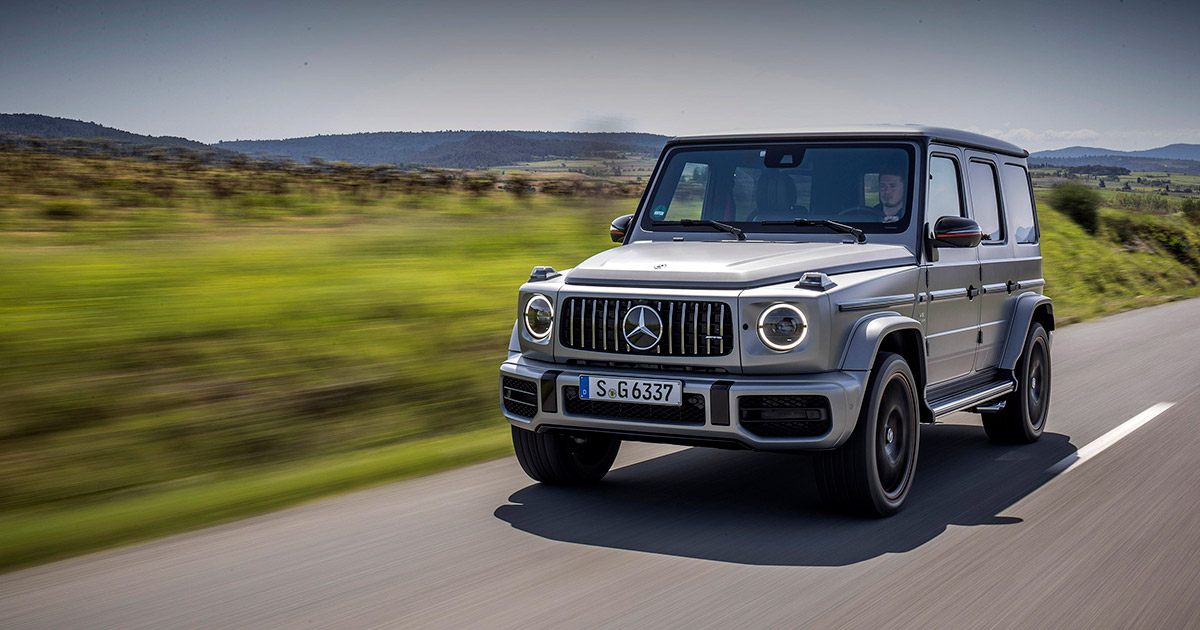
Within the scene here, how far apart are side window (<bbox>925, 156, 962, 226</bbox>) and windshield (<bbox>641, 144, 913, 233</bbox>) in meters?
0.19

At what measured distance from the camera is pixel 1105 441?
7.37 meters

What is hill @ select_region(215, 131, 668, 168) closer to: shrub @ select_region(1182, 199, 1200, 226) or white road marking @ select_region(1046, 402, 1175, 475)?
white road marking @ select_region(1046, 402, 1175, 475)

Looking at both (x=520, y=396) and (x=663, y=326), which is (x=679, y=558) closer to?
(x=663, y=326)

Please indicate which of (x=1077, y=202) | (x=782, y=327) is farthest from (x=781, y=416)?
(x=1077, y=202)

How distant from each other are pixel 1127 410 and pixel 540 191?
43.7 ft

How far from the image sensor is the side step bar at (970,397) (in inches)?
240

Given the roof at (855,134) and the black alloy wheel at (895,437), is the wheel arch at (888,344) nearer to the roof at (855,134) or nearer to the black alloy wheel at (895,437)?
the black alloy wheel at (895,437)

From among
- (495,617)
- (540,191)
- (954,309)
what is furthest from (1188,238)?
(495,617)

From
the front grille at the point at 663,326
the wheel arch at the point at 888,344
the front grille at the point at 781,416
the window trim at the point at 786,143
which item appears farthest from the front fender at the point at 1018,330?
the front grille at the point at 663,326

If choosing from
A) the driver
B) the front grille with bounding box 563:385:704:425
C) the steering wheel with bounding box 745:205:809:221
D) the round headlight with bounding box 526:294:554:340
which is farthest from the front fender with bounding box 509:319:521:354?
the driver

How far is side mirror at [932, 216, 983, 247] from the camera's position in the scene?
603 cm

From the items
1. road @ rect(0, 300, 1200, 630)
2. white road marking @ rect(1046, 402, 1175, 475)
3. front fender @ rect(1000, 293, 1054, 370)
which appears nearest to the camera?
road @ rect(0, 300, 1200, 630)

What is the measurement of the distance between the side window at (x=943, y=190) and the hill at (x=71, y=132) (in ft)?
39.9

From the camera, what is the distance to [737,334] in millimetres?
5027
